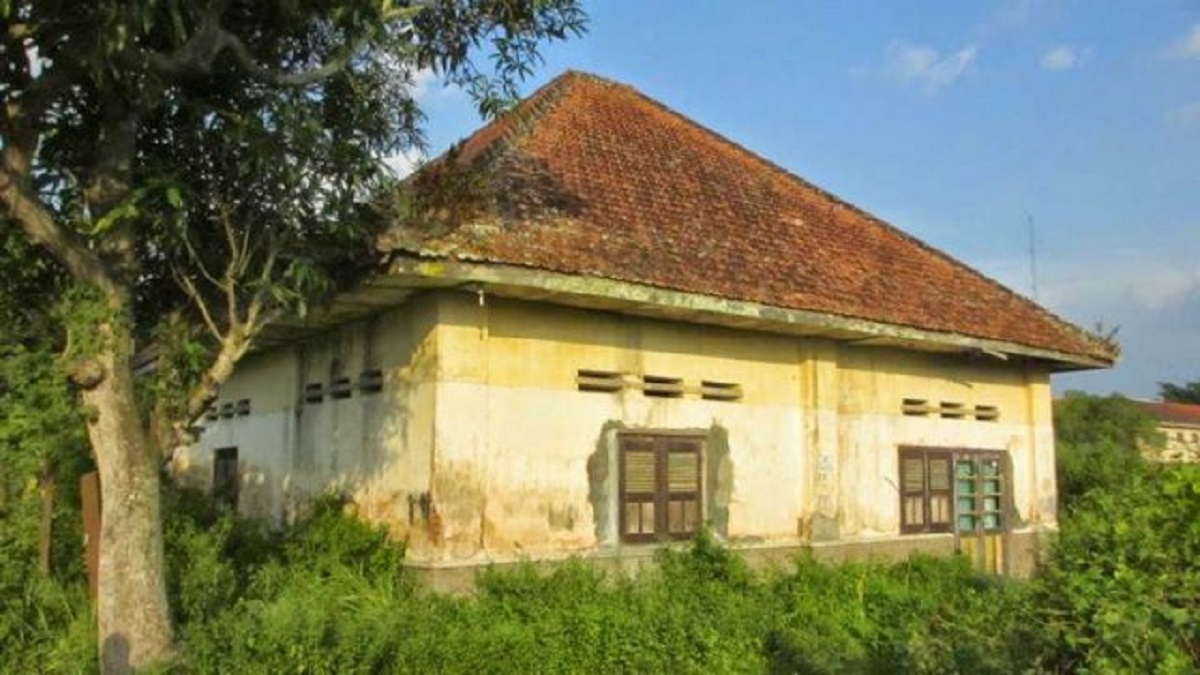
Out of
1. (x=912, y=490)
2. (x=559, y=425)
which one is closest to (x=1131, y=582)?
(x=559, y=425)

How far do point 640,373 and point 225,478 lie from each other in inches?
250

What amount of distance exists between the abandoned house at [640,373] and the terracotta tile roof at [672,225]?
41 millimetres

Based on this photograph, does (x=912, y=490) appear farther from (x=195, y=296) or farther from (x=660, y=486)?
(x=195, y=296)

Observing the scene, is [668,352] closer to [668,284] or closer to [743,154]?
[668,284]

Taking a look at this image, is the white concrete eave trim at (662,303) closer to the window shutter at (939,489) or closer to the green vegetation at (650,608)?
the window shutter at (939,489)

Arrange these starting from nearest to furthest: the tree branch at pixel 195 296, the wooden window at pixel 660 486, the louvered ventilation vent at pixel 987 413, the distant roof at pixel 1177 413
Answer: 1. the tree branch at pixel 195 296
2. the wooden window at pixel 660 486
3. the louvered ventilation vent at pixel 987 413
4. the distant roof at pixel 1177 413

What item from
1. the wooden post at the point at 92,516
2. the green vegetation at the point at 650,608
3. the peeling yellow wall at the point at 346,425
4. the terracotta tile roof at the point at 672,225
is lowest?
the green vegetation at the point at 650,608

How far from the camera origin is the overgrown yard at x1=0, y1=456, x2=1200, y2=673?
12.5 ft

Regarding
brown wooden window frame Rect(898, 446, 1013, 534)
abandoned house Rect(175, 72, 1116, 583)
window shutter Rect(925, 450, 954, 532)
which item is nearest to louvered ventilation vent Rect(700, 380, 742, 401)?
abandoned house Rect(175, 72, 1116, 583)

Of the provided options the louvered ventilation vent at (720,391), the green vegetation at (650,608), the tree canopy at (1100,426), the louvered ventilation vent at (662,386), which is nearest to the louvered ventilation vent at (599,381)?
the louvered ventilation vent at (662,386)

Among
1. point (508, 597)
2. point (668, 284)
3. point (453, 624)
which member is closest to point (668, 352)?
point (668, 284)

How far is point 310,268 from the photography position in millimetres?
6938

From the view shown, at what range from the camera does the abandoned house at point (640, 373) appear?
8922 mm

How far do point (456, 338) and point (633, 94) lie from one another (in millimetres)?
6518
